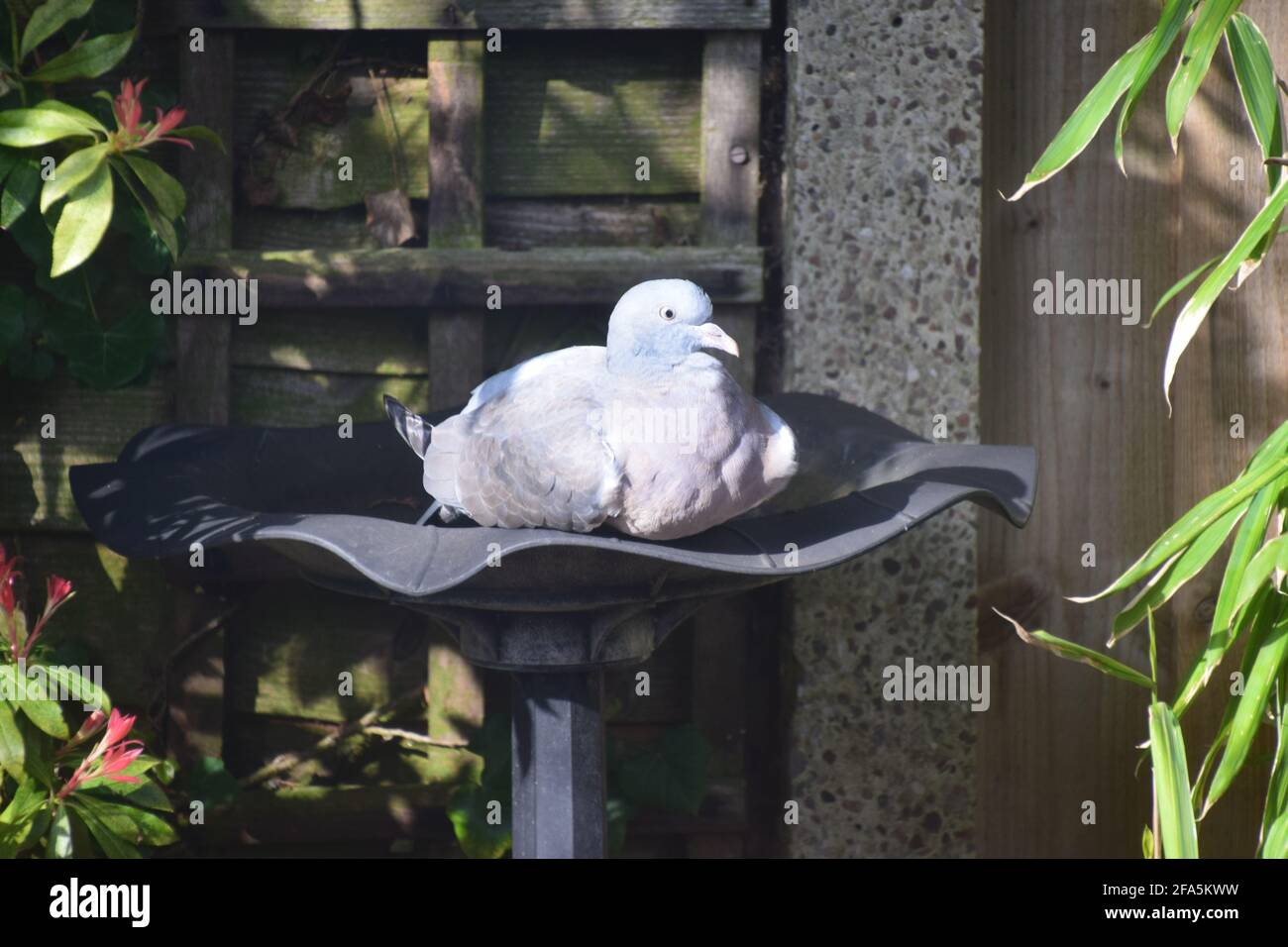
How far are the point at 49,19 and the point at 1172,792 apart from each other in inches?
78.0

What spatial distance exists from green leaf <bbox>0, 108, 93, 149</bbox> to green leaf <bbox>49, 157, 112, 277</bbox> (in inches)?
3.0

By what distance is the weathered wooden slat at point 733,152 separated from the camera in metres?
2.29

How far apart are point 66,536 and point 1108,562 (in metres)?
2.07

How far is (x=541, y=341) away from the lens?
7.81 feet

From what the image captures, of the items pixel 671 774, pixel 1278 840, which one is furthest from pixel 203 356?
pixel 1278 840

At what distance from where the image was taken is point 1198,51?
1.60 m

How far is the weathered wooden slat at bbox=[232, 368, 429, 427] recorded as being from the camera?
2398mm

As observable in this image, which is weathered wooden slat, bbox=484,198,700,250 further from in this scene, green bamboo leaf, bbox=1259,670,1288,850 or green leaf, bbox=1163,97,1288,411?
green bamboo leaf, bbox=1259,670,1288,850

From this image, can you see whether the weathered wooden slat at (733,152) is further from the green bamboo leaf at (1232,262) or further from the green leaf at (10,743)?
the green leaf at (10,743)

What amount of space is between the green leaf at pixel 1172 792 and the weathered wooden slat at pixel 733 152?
1.04 meters


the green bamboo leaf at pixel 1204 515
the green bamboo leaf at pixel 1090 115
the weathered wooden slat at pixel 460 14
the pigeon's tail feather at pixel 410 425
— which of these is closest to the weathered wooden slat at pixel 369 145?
the weathered wooden slat at pixel 460 14
